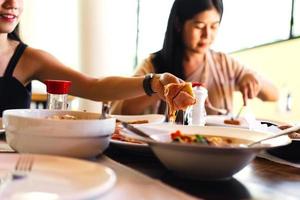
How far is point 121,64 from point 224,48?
1581 mm

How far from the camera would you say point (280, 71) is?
2.25 meters

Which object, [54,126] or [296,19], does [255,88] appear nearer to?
[296,19]

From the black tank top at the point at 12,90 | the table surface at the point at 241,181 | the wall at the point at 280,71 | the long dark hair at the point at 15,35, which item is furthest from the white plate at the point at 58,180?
the wall at the point at 280,71

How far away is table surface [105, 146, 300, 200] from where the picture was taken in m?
0.49

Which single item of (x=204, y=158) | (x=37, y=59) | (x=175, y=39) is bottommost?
(x=204, y=158)

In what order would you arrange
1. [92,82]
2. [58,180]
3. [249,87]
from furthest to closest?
[249,87], [92,82], [58,180]

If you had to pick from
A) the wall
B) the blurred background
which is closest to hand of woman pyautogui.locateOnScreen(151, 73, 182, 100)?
the wall

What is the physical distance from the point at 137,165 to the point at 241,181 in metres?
0.17

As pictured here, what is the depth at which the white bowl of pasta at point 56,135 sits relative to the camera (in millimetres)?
584

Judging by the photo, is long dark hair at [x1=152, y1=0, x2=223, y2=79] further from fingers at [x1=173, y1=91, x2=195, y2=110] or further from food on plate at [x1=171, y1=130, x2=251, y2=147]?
food on plate at [x1=171, y1=130, x2=251, y2=147]

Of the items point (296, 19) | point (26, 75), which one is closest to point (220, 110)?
point (296, 19)

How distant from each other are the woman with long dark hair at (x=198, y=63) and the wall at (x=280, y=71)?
0.50ft

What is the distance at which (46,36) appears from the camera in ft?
14.1

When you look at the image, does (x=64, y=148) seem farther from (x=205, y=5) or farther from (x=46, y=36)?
(x=46, y=36)
